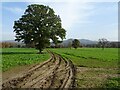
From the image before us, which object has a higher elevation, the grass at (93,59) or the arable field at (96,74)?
the grass at (93,59)

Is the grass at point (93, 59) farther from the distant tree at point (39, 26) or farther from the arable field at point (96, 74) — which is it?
the distant tree at point (39, 26)

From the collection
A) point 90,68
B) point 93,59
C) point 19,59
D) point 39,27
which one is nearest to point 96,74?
point 90,68

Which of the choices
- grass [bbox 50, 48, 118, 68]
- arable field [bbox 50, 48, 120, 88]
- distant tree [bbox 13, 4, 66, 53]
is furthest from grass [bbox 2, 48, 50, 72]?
distant tree [bbox 13, 4, 66, 53]

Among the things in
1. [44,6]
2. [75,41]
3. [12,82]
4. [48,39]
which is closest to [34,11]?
[44,6]

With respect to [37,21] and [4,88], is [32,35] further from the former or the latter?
[4,88]

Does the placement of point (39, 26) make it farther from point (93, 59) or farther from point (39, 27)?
point (93, 59)

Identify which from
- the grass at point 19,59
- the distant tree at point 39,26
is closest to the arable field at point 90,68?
the grass at point 19,59

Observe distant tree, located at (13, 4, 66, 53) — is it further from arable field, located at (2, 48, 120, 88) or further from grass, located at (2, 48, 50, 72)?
arable field, located at (2, 48, 120, 88)

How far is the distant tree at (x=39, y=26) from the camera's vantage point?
174 ft

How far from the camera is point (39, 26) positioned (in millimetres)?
53188

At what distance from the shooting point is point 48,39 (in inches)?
2131

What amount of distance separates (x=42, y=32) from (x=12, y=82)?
39791 mm

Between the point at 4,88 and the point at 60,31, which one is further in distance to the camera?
the point at 60,31

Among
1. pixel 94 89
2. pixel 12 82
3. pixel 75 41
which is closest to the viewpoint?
pixel 94 89
